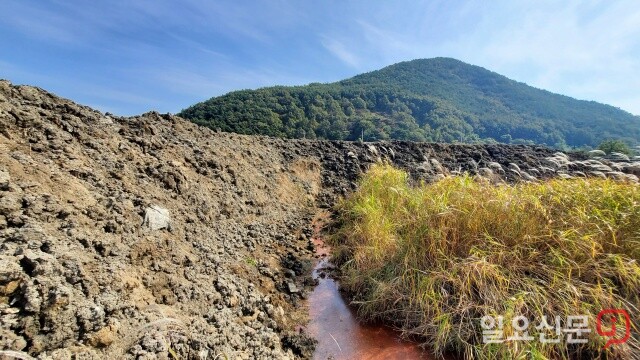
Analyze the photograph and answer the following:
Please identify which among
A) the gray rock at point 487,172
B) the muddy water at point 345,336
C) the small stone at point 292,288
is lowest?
the muddy water at point 345,336

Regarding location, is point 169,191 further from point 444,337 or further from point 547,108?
point 547,108

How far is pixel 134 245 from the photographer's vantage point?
2934 mm

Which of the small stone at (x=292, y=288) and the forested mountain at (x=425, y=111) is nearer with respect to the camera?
the small stone at (x=292, y=288)

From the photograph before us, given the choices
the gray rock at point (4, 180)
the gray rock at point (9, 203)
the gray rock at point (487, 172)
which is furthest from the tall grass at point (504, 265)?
the gray rock at point (487, 172)

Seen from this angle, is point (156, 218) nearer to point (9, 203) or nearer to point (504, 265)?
point (9, 203)

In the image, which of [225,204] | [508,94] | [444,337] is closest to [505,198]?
[444,337]

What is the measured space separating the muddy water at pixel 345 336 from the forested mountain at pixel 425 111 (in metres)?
20.8

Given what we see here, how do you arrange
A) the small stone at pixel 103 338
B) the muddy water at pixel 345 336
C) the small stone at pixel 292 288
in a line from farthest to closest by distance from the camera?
the small stone at pixel 292 288 < the muddy water at pixel 345 336 < the small stone at pixel 103 338

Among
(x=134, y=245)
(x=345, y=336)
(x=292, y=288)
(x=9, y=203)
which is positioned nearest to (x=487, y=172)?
(x=292, y=288)

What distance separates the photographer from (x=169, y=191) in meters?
4.40

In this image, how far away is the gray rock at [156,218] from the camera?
341 cm

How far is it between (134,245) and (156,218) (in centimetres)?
64

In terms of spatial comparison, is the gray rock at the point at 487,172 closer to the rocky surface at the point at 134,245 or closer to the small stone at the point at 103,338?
the rocky surface at the point at 134,245

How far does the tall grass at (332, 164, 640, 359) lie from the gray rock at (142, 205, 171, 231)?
7.76 ft
